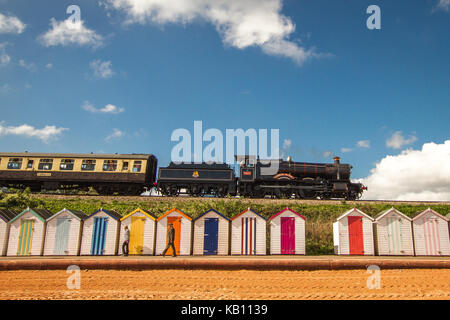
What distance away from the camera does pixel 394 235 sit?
1355 cm

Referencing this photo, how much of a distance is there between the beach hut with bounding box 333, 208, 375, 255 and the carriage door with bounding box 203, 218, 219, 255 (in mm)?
5724

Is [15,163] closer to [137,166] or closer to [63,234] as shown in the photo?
[137,166]

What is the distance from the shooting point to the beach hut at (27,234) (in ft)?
42.5

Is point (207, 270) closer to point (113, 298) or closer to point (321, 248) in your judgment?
point (113, 298)

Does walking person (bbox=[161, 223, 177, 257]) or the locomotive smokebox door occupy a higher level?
the locomotive smokebox door

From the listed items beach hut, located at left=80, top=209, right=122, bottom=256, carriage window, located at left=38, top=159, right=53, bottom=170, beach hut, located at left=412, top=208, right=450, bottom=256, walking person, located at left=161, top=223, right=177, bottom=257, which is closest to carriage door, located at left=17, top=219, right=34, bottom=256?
beach hut, located at left=80, top=209, right=122, bottom=256

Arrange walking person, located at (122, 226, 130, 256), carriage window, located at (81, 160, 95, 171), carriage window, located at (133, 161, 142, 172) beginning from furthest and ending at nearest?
carriage window, located at (133, 161, 142, 172) → carriage window, located at (81, 160, 95, 171) → walking person, located at (122, 226, 130, 256)

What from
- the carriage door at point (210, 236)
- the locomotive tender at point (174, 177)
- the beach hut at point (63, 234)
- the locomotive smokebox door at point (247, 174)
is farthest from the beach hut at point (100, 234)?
the locomotive smokebox door at point (247, 174)

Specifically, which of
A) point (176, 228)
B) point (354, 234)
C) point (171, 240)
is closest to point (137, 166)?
point (176, 228)

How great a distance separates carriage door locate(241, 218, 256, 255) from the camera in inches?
522

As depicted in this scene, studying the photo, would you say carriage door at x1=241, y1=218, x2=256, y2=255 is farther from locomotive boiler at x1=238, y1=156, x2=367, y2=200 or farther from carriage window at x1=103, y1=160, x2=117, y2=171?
carriage window at x1=103, y1=160, x2=117, y2=171

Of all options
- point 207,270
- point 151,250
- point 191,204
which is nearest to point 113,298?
point 207,270

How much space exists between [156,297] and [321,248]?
9667 millimetres

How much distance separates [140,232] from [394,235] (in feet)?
38.7
